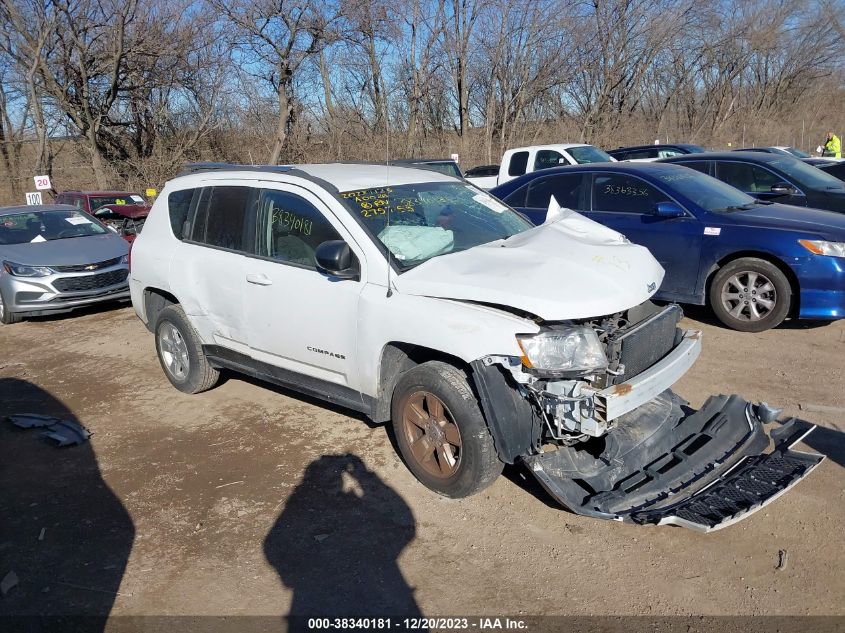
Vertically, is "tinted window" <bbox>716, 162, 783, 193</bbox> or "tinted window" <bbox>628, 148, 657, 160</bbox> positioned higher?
"tinted window" <bbox>628, 148, 657, 160</bbox>

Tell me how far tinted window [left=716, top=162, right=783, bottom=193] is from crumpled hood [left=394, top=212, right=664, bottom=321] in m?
5.54

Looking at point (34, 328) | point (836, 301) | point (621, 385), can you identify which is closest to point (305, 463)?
point (621, 385)

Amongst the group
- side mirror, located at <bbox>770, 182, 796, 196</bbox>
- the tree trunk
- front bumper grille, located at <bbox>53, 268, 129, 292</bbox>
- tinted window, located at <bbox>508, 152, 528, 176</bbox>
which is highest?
the tree trunk

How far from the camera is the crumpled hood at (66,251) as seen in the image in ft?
28.8

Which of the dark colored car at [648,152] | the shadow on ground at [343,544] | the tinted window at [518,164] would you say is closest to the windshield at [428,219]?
the shadow on ground at [343,544]

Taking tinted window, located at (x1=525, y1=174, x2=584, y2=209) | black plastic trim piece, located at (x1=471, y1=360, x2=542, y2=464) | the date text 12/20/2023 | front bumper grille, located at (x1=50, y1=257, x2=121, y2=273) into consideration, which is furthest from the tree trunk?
the date text 12/20/2023

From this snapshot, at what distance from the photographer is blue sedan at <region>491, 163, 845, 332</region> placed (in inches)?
245

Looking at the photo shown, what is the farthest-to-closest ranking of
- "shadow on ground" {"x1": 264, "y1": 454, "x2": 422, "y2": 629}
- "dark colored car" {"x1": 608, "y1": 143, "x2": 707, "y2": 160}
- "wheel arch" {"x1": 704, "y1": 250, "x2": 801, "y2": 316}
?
"dark colored car" {"x1": 608, "y1": 143, "x2": 707, "y2": 160} < "wheel arch" {"x1": 704, "y1": 250, "x2": 801, "y2": 316} < "shadow on ground" {"x1": 264, "y1": 454, "x2": 422, "y2": 629}

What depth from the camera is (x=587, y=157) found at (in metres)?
14.0

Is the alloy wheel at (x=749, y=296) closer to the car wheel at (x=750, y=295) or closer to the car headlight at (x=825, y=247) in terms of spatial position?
the car wheel at (x=750, y=295)

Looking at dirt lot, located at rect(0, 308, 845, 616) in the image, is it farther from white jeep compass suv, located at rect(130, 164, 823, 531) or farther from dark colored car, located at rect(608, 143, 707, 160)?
dark colored car, located at rect(608, 143, 707, 160)

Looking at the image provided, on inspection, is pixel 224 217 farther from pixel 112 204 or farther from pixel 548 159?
pixel 112 204

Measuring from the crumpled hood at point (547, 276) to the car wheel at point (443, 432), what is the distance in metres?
0.50

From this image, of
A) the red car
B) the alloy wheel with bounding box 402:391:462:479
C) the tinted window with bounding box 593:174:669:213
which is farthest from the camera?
the red car
